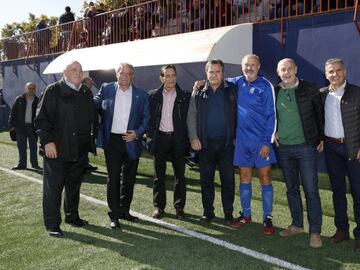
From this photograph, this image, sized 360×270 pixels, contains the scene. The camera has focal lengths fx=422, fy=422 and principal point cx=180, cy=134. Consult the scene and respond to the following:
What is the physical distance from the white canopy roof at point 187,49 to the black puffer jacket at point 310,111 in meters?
3.44

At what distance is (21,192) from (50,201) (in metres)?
2.33

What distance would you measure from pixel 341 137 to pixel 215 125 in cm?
139

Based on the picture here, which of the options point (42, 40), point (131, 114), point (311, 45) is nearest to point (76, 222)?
point (131, 114)

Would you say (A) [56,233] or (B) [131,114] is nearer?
(A) [56,233]

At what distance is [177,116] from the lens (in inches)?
200

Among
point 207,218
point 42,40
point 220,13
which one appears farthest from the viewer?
point 42,40

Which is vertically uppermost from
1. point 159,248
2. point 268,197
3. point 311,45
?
point 311,45

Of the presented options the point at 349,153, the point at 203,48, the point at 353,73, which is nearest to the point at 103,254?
the point at 349,153

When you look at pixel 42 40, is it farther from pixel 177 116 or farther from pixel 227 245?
pixel 227 245

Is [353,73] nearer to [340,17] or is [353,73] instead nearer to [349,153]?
[340,17]

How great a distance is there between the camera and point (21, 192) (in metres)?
6.83

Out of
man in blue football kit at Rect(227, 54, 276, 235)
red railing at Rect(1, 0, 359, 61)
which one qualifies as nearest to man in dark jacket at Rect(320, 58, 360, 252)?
man in blue football kit at Rect(227, 54, 276, 235)

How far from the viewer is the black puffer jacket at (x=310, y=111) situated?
424 cm

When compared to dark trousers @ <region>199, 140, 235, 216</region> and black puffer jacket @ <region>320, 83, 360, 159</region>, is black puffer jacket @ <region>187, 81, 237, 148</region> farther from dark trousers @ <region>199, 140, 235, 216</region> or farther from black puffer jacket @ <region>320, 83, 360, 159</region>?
black puffer jacket @ <region>320, 83, 360, 159</region>
